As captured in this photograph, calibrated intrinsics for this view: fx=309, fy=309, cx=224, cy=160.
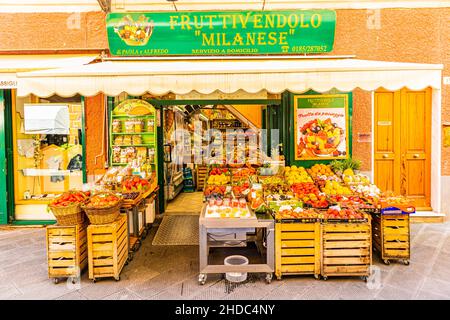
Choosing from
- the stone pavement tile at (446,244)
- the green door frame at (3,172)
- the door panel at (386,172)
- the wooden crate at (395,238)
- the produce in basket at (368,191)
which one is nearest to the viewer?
the wooden crate at (395,238)

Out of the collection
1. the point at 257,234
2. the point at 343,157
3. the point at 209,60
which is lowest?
the point at 257,234

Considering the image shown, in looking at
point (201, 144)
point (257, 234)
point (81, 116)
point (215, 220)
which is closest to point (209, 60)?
point (215, 220)

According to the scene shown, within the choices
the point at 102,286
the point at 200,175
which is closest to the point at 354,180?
the point at 102,286

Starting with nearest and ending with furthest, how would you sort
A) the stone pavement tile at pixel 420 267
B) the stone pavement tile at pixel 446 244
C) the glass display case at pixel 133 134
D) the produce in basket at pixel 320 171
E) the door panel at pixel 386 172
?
the stone pavement tile at pixel 420 267, the stone pavement tile at pixel 446 244, the produce in basket at pixel 320 171, the glass display case at pixel 133 134, the door panel at pixel 386 172

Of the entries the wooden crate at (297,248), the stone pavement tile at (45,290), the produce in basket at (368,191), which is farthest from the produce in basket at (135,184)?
the produce in basket at (368,191)

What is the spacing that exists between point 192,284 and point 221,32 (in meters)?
4.72

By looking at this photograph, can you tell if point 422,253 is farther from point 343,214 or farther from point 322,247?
point 322,247

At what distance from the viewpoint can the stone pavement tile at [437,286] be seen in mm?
4020

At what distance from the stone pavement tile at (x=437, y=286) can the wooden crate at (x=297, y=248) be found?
1.43 m

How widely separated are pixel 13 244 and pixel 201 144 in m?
7.81

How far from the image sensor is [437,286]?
4.18m

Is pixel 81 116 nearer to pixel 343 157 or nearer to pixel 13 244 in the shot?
pixel 13 244

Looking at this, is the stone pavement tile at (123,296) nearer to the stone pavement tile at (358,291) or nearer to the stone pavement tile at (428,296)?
the stone pavement tile at (358,291)

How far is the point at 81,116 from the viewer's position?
282 inches
